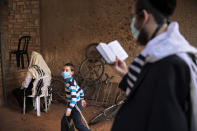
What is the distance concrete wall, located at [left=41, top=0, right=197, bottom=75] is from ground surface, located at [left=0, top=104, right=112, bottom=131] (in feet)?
5.02

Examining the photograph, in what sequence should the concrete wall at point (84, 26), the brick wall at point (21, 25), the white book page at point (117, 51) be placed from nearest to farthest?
1. the white book page at point (117, 51)
2. the concrete wall at point (84, 26)
3. the brick wall at point (21, 25)

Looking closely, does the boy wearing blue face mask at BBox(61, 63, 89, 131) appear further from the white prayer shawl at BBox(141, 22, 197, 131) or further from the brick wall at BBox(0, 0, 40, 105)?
the brick wall at BBox(0, 0, 40, 105)

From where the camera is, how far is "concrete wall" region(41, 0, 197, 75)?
169 inches

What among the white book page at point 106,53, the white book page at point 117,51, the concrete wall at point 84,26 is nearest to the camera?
the white book page at point 106,53

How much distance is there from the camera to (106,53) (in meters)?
1.38

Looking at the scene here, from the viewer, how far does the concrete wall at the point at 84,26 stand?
14.1 ft

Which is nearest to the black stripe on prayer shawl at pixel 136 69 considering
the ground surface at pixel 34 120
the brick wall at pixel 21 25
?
the ground surface at pixel 34 120

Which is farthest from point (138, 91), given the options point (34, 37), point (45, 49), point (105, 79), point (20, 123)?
point (34, 37)

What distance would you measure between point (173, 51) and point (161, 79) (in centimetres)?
15

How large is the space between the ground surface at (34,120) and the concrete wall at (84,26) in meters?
1.53

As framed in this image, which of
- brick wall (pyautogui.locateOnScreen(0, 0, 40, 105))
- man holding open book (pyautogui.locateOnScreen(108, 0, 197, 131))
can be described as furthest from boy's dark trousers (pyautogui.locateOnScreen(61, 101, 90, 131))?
brick wall (pyautogui.locateOnScreen(0, 0, 40, 105))

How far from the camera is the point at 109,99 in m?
5.01

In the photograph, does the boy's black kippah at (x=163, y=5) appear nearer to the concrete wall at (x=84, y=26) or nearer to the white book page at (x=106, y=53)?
the white book page at (x=106, y=53)

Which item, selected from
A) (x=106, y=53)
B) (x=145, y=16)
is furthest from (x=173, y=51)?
(x=106, y=53)
